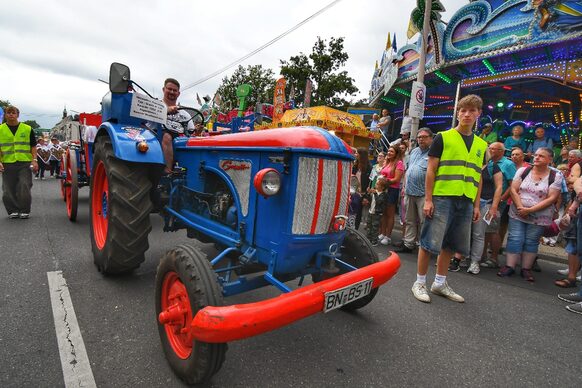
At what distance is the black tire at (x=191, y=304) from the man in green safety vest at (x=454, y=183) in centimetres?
217

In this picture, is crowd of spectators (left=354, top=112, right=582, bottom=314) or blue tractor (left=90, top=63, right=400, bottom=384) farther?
crowd of spectators (left=354, top=112, right=582, bottom=314)

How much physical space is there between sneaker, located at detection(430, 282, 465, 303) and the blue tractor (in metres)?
1.13

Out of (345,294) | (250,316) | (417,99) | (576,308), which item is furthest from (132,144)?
(417,99)

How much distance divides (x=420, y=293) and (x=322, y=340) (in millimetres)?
1357

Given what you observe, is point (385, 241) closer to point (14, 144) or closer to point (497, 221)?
point (497, 221)

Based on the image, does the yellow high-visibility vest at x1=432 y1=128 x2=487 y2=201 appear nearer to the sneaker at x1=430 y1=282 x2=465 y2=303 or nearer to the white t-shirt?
the sneaker at x1=430 y1=282 x2=465 y2=303

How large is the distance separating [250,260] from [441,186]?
1.93m

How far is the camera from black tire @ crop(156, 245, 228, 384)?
1.64 meters

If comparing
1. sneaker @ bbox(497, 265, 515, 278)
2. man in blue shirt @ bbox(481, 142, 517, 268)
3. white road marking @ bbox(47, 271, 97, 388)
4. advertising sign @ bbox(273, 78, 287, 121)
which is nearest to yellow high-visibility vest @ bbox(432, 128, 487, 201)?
man in blue shirt @ bbox(481, 142, 517, 268)

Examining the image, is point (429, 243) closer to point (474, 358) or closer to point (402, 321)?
point (402, 321)

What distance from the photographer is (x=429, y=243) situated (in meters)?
3.04

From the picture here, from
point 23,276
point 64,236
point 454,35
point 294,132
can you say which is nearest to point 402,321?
point 294,132

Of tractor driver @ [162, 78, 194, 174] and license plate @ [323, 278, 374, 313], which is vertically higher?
tractor driver @ [162, 78, 194, 174]

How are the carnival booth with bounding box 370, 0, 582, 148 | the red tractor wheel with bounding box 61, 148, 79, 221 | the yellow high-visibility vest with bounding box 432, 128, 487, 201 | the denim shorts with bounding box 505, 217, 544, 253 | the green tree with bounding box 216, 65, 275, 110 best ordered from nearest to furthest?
the yellow high-visibility vest with bounding box 432, 128, 487, 201
the denim shorts with bounding box 505, 217, 544, 253
the red tractor wheel with bounding box 61, 148, 79, 221
the carnival booth with bounding box 370, 0, 582, 148
the green tree with bounding box 216, 65, 275, 110
